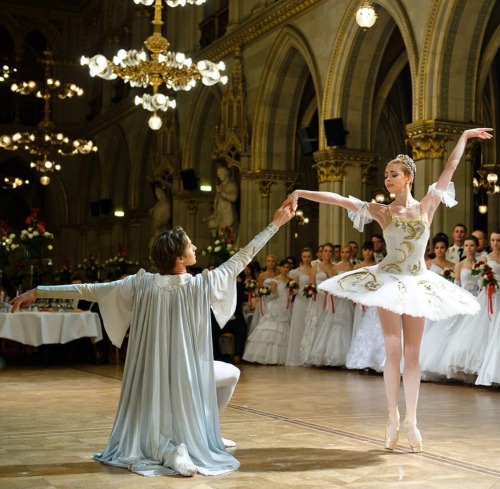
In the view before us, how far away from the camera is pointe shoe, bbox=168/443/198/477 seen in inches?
184

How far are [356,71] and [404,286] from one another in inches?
440

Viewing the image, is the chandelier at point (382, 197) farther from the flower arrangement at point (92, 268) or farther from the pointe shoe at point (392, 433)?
the pointe shoe at point (392, 433)

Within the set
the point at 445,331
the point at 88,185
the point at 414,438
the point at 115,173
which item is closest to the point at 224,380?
the point at 414,438

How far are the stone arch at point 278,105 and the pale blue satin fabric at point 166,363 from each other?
13.7m

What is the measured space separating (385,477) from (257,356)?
8950mm

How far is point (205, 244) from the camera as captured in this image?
23359mm

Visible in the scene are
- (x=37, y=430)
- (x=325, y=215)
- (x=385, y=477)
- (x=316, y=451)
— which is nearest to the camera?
(x=385, y=477)

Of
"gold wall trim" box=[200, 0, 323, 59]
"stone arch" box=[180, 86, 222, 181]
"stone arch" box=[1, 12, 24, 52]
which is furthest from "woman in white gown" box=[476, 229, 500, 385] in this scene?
"stone arch" box=[1, 12, 24, 52]

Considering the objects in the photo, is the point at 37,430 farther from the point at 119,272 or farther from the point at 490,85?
the point at 490,85

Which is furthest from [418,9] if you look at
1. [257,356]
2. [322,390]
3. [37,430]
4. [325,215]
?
[37,430]

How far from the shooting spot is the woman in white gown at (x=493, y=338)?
9.48 metres

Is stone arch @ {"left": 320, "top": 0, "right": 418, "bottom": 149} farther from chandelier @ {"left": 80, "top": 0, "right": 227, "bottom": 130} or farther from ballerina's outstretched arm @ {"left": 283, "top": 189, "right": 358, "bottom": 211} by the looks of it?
ballerina's outstretched arm @ {"left": 283, "top": 189, "right": 358, "bottom": 211}

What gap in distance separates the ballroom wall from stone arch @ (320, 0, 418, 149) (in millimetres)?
22

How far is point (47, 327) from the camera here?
12.2 meters
